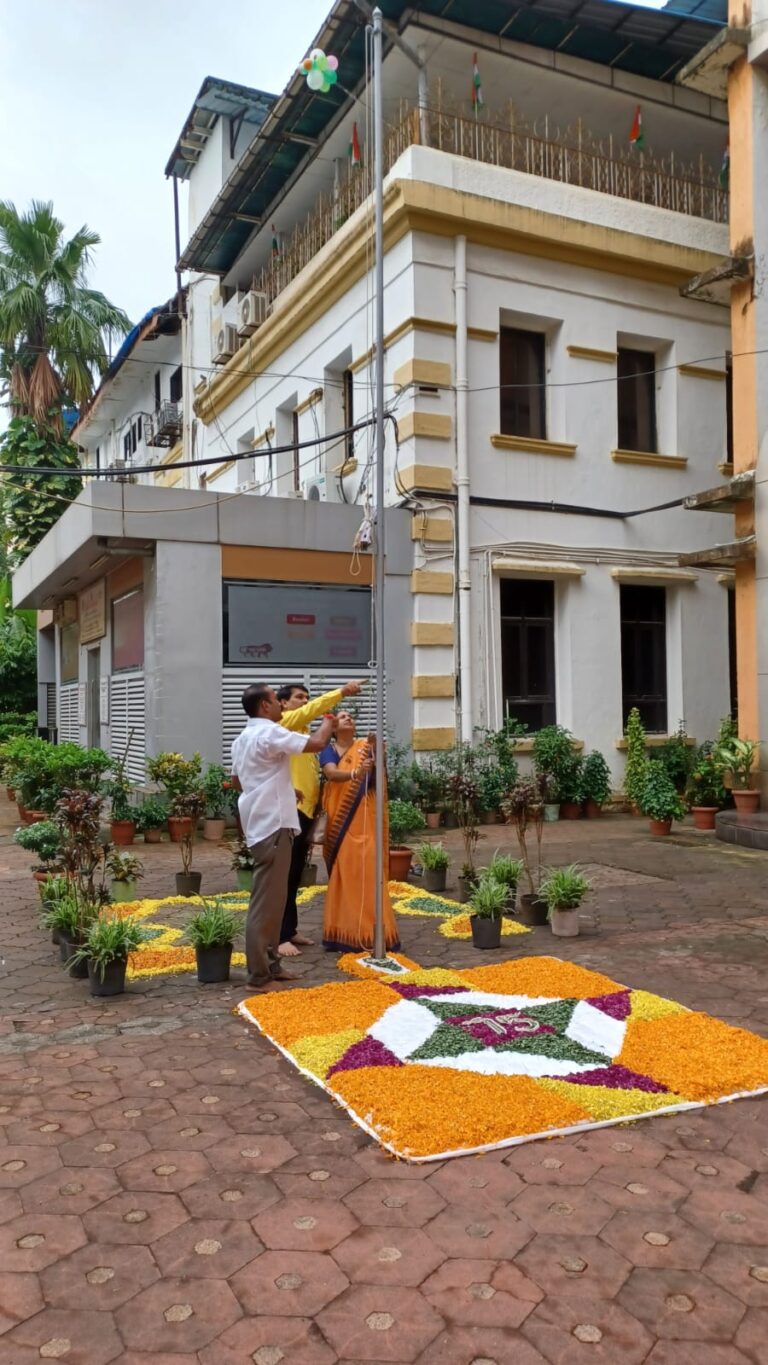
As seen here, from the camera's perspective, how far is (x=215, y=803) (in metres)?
A: 11.8

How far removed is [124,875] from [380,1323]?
17.7ft

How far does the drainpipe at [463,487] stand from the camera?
1300 centimetres

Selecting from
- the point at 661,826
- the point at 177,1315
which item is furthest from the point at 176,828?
the point at 177,1315

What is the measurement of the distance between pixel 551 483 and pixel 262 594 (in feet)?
14.1

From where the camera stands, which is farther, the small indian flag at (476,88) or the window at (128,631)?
the window at (128,631)

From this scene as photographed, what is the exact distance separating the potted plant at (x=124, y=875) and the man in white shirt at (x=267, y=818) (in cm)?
195

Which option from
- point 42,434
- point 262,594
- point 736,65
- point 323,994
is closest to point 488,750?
point 262,594

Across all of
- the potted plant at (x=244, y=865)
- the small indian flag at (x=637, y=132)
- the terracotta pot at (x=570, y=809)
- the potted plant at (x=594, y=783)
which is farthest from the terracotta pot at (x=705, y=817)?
the small indian flag at (x=637, y=132)

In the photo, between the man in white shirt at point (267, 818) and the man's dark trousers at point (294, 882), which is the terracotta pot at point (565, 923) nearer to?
the man's dark trousers at point (294, 882)

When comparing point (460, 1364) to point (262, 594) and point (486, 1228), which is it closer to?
point (486, 1228)

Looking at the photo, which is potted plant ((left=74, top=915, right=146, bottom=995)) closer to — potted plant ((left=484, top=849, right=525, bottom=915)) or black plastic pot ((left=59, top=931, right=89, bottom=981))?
black plastic pot ((left=59, top=931, right=89, bottom=981))

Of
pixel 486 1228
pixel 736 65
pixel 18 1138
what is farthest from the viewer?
pixel 736 65

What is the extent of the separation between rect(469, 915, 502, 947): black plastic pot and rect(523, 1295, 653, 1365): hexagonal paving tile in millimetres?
3848

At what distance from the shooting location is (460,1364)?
256 cm
